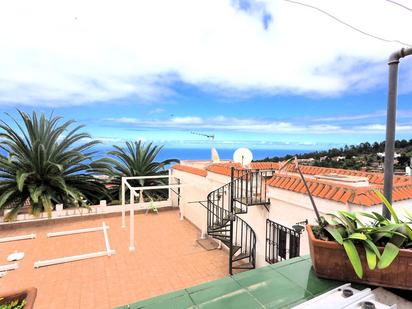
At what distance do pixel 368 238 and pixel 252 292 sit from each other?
627 mm

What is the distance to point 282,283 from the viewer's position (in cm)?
115

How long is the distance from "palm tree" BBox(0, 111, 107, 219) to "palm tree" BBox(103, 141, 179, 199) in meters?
0.92

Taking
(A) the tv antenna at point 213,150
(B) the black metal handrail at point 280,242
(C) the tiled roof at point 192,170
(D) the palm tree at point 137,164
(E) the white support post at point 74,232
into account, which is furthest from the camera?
(D) the palm tree at point 137,164

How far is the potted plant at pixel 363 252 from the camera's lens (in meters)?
1.04

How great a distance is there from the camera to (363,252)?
1.11m

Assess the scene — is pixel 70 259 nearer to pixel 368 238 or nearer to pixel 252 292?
pixel 252 292

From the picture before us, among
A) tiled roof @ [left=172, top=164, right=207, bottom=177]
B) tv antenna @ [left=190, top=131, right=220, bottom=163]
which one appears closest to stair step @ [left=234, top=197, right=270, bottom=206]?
tiled roof @ [left=172, top=164, right=207, bottom=177]

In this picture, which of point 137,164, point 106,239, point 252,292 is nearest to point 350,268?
point 252,292

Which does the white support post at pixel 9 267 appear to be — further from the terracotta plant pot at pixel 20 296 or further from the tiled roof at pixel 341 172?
the tiled roof at pixel 341 172

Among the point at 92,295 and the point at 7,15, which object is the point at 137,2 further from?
the point at 92,295

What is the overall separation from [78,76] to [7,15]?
6994mm

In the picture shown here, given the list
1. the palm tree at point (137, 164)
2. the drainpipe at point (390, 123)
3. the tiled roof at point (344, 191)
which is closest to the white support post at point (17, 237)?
the palm tree at point (137, 164)

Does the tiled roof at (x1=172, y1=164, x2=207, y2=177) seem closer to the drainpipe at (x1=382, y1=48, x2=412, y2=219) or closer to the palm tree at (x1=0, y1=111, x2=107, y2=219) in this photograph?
the palm tree at (x1=0, y1=111, x2=107, y2=219)

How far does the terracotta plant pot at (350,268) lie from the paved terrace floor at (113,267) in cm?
353
